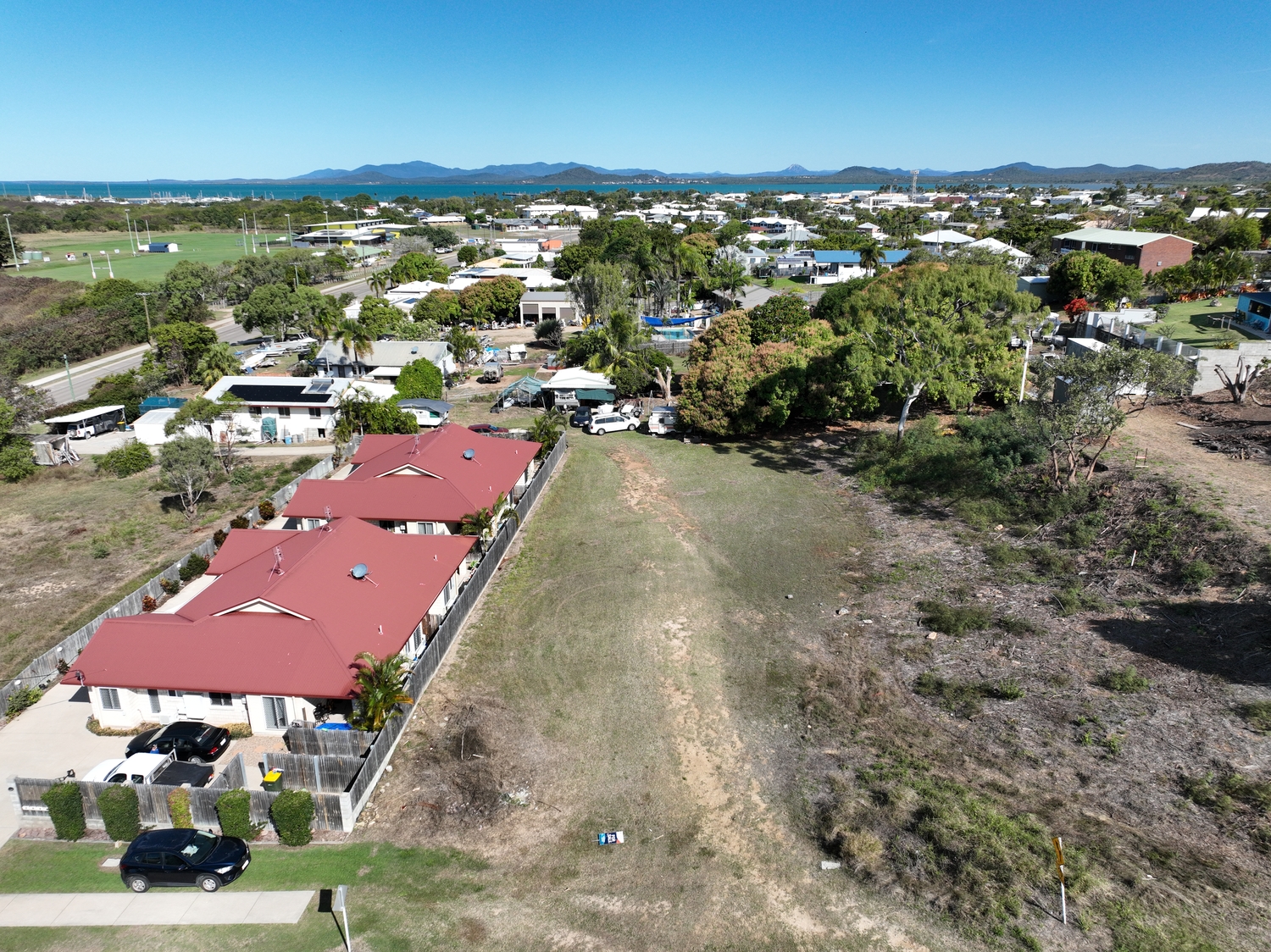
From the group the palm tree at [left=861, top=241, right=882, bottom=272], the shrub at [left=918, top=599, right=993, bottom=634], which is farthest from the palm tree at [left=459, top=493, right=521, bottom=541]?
the palm tree at [left=861, top=241, right=882, bottom=272]

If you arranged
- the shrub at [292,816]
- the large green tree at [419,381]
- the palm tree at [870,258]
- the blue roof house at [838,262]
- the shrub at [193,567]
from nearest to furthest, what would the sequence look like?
the shrub at [292,816] < the shrub at [193,567] < the large green tree at [419,381] < the palm tree at [870,258] < the blue roof house at [838,262]

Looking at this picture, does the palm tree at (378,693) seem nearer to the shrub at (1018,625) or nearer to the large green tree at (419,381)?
the shrub at (1018,625)

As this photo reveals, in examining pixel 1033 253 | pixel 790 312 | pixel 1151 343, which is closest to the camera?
pixel 1151 343

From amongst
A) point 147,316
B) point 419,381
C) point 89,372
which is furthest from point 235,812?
point 147,316

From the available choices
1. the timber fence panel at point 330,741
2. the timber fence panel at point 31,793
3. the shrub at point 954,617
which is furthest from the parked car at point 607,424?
the timber fence panel at point 31,793

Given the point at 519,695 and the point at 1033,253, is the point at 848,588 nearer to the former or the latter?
the point at 519,695

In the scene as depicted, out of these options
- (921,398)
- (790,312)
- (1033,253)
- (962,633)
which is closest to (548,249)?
(1033,253)
